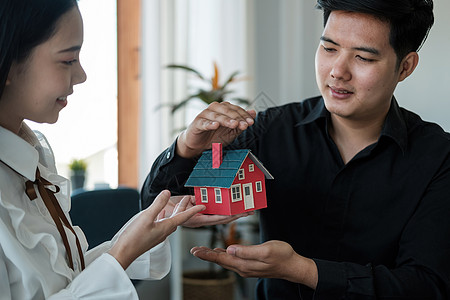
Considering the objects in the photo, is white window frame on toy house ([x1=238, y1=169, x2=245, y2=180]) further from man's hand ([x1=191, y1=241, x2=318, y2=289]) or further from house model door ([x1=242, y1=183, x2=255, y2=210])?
man's hand ([x1=191, y1=241, x2=318, y2=289])

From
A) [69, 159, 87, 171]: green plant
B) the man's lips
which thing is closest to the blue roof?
the man's lips

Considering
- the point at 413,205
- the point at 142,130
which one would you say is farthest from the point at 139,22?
the point at 413,205

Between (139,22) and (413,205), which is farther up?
(139,22)

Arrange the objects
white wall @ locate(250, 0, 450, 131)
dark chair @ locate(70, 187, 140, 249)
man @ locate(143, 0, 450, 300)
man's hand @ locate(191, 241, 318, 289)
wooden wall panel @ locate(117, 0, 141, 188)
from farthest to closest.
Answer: white wall @ locate(250, 0, 450, 131)
wooden wall panel @ locate(117, 0, 141, 188)
dark chair @ locate(70, 187, 140, 249)
man @ locate(143, 0, 450, 300)
man's hand @ locate(191, 241, 318, 289)

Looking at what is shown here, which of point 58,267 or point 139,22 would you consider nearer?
point 58,267

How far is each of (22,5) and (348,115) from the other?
81 cm

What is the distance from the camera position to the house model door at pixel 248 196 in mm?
1201

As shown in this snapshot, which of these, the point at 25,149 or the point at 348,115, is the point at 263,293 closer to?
the point at 348,115

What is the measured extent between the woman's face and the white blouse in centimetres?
6

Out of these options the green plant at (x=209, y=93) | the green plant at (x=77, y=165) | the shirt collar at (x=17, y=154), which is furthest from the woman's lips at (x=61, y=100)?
the green plant at (x=77, y=165)

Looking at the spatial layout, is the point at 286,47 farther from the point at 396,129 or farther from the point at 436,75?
the point at 396,129

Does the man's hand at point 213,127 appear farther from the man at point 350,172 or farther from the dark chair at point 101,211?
the dark chair at point 101,211

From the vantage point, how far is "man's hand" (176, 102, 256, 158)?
1.15 m

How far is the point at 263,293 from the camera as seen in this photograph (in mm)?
1496
